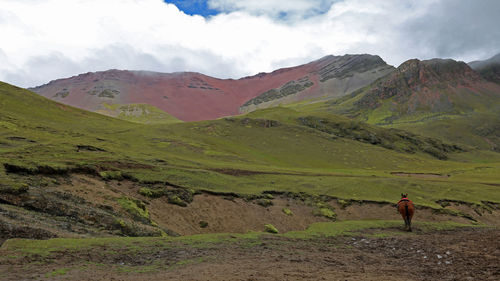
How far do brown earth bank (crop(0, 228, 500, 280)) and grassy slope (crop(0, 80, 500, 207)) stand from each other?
997cm

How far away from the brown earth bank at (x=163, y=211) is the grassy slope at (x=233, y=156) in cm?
204

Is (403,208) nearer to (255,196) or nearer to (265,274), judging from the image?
(255,196)

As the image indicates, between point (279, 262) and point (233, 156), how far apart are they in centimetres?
5916

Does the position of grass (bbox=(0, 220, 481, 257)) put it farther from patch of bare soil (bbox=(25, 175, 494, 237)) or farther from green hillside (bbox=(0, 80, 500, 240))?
patch of bare soil (bbox=(25, 175, 494, 237))

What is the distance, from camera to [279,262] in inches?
570

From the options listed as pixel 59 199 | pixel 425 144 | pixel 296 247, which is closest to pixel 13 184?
pixel 59 199

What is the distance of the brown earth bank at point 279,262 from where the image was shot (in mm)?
11492

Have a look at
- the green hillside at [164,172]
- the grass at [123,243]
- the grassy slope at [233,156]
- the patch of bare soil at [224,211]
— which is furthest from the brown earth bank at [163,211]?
the grassy slope at [233,156]

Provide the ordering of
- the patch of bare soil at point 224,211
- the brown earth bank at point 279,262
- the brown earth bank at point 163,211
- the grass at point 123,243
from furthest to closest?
the patch of bare soil at point 224,211 → the brown earth bank at point 163,211 → the grass at point 123,243 → the brown earth bank at point 279,262

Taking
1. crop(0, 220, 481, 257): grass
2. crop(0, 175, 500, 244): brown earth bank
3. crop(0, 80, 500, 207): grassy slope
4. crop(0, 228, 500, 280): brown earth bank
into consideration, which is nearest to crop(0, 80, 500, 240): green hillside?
crop(0, 175, 500, 244): brown earth bank

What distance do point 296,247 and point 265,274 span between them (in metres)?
6.57

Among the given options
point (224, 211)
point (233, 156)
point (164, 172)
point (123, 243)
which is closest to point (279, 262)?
point (123, 243)

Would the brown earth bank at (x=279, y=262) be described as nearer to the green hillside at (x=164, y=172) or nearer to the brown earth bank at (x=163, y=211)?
the brown earth bank at (x=163, y=211)

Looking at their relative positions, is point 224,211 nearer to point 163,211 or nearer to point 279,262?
point 163,211
